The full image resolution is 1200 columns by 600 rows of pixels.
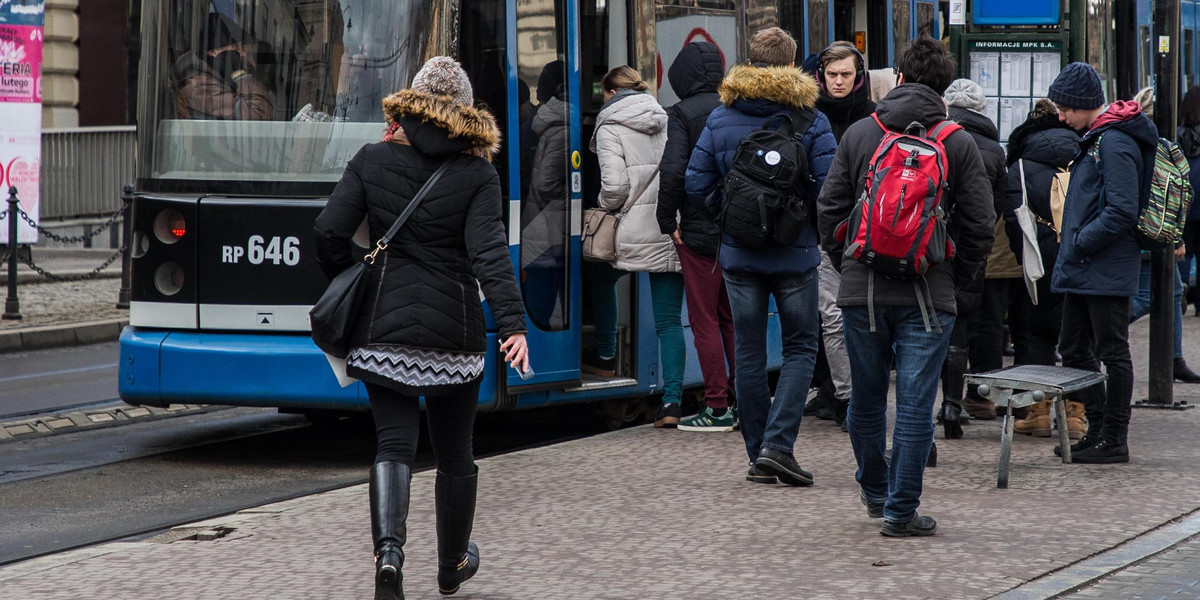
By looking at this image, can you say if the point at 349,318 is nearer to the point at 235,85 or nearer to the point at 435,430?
the point at 435,430

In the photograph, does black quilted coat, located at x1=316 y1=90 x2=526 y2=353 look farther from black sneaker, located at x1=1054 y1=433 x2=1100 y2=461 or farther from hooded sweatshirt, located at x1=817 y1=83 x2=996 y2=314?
black sneaker, located at x1=1054 y1=433 x2=1100 y2=461

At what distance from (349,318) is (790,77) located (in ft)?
9.40

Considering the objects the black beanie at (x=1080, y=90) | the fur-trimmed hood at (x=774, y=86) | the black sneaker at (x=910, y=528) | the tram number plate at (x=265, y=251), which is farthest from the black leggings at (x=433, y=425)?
the black beanie at (x=1080, y=90)

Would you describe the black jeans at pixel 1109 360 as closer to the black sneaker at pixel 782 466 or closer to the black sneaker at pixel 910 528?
the black sneaker at pixel 782 466

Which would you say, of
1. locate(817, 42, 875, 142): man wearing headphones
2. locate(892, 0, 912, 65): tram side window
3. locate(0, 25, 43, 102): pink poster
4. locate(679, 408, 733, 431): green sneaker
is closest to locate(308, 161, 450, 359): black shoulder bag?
locate(817, 42, 875, 142): man wearing headphones

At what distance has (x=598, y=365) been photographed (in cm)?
913

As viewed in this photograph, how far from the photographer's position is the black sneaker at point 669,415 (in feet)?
29.5

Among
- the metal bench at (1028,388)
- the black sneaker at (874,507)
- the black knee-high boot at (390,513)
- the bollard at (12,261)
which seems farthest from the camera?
the bollard at (12,261)

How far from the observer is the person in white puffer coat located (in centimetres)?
856

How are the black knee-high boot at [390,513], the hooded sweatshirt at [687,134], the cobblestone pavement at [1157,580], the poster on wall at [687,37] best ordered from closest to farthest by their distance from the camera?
1. the black knee-high boot at [390,513]
2. the cobblestone pavement at [1157,580]
3. the hooded sweatshirt at [687,134]
4. the poster on wall at [687,37]

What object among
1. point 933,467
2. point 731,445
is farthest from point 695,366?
point 933,467

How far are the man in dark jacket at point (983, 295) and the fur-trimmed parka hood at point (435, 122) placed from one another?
3407mm

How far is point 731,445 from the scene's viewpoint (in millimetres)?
8406

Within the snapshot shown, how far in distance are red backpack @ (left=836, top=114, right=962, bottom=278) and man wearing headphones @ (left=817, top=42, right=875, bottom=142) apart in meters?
2.33
